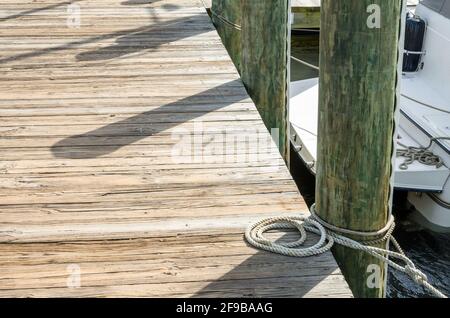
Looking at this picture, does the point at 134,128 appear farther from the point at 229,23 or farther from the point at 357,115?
the point at 229,23

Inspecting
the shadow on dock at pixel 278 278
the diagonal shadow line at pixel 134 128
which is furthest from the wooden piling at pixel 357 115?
the diagonal shadow line at pixel 134 128

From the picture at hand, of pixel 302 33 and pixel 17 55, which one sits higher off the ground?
pixel 17 55

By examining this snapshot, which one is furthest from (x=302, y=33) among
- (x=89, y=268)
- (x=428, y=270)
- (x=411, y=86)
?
(x=89, y=268)

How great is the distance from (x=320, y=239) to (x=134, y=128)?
1.89 m

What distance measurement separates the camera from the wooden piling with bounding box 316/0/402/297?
353cm

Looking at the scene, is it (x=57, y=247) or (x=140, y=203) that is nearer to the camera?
(x=57, y=247)

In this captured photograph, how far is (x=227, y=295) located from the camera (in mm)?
3414

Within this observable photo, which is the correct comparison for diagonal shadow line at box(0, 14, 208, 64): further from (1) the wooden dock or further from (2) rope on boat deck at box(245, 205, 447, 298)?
(2) rope on boat deck at box(245, 205, 447, 298)

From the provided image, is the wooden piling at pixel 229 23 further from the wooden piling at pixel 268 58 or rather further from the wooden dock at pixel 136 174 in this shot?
the wooden piling at pixel 268 58

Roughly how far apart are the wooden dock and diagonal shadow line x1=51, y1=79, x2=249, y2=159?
1cm

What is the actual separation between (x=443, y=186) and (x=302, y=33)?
6.06 meters

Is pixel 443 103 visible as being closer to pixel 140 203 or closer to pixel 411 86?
pixel 411 86

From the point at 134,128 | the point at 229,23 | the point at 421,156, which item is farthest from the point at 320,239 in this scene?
the point at 421,156

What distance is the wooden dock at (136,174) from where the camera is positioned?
141 inches
